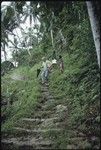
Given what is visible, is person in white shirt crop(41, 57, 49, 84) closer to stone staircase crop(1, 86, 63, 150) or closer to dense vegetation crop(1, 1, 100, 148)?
dense vegetation crop(1, 1, 100, 148)

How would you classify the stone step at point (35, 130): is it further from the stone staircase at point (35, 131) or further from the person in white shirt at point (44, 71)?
the person in white shirt at point (44, 71)

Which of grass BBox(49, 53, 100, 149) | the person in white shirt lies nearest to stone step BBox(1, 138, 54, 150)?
grass BBox(49, 53, 100, 149)

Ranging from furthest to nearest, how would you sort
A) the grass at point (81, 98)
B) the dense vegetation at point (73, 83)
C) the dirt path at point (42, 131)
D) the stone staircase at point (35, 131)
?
the dense vegetation at point (73, 83)
the grass at point (81, 98)
the stone staircase at point (35, 131)
the dirt path at point (42, 131)

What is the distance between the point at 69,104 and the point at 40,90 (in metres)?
4.27

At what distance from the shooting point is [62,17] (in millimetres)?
16484

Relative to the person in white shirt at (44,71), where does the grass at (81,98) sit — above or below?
below

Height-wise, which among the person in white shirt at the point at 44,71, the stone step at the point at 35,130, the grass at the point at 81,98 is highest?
the person in white shirt at the point at 44,71

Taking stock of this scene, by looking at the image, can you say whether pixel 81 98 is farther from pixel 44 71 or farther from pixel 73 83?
pixel 44 71

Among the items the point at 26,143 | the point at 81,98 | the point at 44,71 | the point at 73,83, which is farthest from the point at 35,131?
the point at 44,71

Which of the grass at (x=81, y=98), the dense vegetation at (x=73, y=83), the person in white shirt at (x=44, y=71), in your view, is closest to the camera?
the grass at (x=81, y=98)

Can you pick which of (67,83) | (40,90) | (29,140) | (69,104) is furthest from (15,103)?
(29,140)

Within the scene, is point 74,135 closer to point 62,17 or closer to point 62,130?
point 62,130

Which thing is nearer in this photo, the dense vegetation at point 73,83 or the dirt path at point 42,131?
the dirt path at point 42,131

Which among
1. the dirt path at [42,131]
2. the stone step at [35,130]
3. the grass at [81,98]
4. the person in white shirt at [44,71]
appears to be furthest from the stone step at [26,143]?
the person in white shirt at [44,71]
